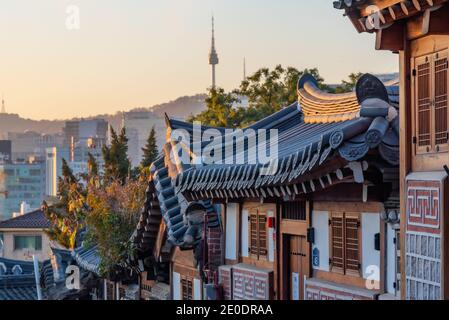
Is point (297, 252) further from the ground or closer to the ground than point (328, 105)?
closer to the ground

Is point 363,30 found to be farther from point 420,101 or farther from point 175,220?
point 175,220

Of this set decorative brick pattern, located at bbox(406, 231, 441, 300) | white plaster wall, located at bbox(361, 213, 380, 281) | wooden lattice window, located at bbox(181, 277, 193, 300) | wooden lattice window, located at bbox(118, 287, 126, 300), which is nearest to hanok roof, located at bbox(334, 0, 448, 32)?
decorative brick pattern, located at bbox(406, 231, 441, 300)

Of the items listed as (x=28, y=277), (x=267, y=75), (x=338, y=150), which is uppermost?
(x=267, y=75)

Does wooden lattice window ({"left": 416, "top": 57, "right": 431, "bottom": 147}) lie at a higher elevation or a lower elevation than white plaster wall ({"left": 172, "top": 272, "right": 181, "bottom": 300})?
higher

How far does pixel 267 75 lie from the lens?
47.5 metres

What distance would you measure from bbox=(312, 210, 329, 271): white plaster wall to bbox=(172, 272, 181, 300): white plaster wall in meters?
8.79

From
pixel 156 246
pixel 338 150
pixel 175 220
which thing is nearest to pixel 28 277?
pixel 156 246

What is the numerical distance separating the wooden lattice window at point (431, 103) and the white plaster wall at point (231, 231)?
9.67 meters

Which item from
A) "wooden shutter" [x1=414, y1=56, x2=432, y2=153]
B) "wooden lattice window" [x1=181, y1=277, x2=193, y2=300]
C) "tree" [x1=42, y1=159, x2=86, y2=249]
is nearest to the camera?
"wooden shutter" [x1=414, y1=56, x2=432, y2=153]

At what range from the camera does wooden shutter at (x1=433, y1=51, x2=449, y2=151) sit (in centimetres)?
1435

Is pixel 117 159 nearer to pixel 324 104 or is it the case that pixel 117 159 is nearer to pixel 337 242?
pixel 324 104

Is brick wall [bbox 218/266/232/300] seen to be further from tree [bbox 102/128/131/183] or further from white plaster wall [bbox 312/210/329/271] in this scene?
tree [bbox 102/128/131/183]

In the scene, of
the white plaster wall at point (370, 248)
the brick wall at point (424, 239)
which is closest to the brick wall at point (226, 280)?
the white plaster wall at point (370, 248)

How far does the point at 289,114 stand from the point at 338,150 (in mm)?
8948
